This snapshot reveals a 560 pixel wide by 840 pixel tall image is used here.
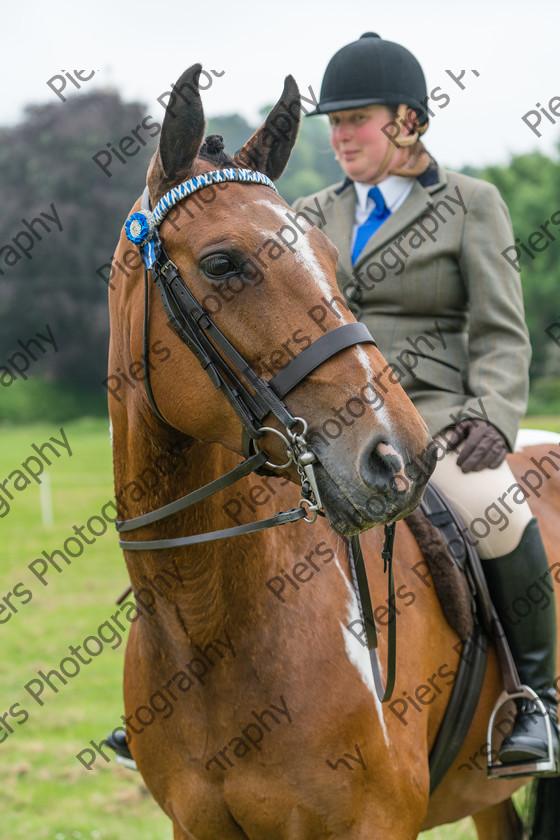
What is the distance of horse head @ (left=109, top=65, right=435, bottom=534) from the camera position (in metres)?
2.16

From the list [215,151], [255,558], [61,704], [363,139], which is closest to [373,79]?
[363,139]

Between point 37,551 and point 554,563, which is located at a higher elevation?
point 37,551

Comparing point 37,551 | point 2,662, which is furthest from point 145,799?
point 37,551

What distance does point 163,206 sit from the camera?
2514 millimetres

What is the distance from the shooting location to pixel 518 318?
355cm

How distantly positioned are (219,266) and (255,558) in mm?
955

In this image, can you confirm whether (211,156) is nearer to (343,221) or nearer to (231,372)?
(231,372)

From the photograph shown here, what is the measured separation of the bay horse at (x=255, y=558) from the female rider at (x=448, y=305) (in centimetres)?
54

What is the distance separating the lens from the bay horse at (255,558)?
230cm

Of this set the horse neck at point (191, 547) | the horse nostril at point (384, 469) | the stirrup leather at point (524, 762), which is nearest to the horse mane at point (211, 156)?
the horse neck at point (191, 547)

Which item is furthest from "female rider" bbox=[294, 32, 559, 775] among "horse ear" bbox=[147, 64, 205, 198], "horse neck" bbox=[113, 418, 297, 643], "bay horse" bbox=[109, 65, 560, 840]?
"horse ear" bbox=[147, 64, 205, 198]

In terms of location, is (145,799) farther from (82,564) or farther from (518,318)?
(82,564)

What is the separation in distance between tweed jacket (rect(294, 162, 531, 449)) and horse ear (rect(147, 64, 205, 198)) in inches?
50.3

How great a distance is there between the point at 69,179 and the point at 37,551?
2324 cm
